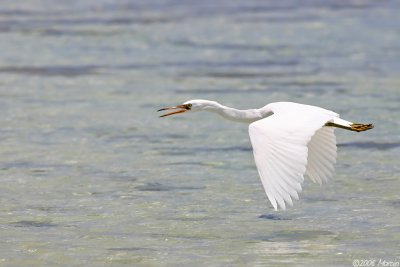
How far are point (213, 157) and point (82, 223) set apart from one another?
2656 millimetres

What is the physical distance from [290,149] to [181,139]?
13.6ft

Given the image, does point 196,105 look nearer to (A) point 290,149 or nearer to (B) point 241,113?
(B) point 241,113

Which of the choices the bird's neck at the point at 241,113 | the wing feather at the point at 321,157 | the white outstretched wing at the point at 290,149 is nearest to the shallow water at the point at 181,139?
the wing feather at the point at 321,157

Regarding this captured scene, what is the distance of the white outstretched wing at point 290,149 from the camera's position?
7.00 m

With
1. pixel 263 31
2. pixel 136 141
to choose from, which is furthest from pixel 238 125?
pixel 263 31

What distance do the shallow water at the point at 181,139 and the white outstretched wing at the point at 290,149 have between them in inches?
14.6

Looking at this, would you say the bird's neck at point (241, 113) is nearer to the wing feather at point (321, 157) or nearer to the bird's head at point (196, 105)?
the bird's head at point (196, 105)

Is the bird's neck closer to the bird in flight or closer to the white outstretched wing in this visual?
the bird in flight

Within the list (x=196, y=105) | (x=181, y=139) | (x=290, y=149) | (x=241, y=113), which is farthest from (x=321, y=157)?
(x=181, y=139)

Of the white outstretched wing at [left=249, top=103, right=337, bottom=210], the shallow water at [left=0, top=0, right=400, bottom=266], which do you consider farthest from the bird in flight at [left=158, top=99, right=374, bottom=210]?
the shallow water at [left=0, top=0, right=400, bottom=266]

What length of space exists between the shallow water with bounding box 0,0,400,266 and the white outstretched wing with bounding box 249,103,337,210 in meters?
0.37

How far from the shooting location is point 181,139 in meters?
11.4

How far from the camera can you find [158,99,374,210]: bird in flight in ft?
23.0

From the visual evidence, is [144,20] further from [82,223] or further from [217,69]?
[82,223]
